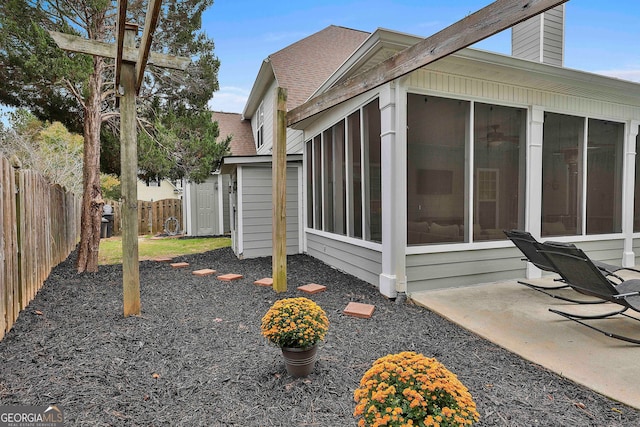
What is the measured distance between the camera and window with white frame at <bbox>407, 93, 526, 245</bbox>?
4453 mm

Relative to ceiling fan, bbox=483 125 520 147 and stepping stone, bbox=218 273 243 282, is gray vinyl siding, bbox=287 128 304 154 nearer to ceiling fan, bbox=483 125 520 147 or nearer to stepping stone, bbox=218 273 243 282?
stepping stone, bbox=218 273 243 282

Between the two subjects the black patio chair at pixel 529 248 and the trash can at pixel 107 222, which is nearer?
the black patio chair at pixel 529 248

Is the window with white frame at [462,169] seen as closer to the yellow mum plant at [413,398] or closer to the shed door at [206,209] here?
the yellow mum plant at [413,398]

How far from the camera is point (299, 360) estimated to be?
231 centimetres

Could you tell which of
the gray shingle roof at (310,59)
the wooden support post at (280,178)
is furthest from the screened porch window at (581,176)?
the gray shingle roof at (310,59)

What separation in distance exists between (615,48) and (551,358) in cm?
1083

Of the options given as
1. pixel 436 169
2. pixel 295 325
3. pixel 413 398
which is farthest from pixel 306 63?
pixel 413 398

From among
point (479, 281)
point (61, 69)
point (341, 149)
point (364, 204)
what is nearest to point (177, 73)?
point (61, 69)

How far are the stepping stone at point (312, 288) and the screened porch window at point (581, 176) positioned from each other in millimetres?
3522

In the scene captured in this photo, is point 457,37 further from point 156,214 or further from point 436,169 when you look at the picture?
point 156,214

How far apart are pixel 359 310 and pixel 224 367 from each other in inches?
64.3

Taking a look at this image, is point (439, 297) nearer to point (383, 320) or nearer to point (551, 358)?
point (383, 320)

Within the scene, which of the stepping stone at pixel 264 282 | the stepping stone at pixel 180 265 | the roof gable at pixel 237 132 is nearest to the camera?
the stepping stone at pixel 264 282

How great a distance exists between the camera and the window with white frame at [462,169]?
14.6 ft
